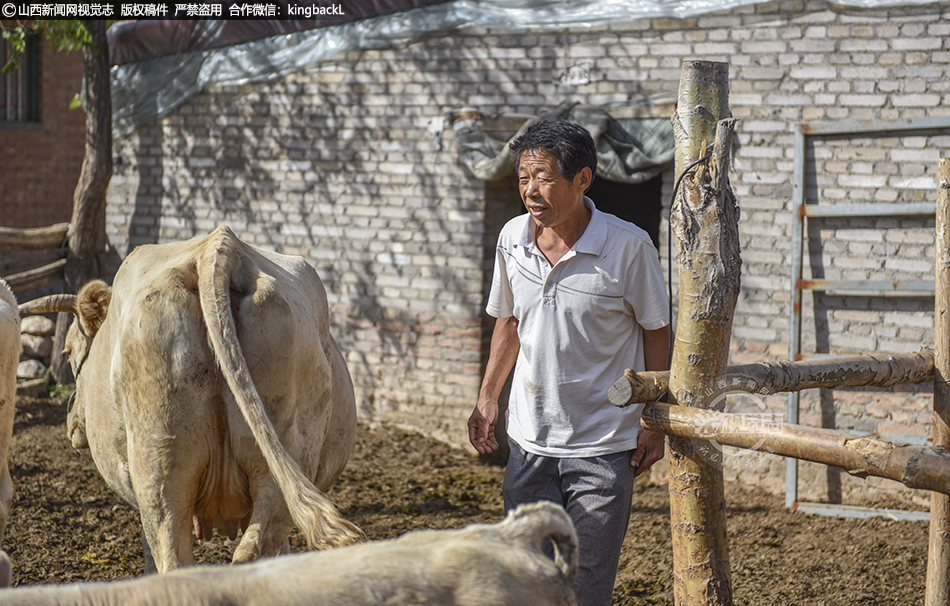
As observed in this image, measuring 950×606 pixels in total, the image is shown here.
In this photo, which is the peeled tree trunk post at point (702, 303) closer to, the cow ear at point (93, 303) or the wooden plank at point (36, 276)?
the cow ear at point (93, 303)

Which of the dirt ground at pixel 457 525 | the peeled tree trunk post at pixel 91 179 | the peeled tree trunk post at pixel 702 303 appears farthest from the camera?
the peeled tree trunk post at pixel 91 179

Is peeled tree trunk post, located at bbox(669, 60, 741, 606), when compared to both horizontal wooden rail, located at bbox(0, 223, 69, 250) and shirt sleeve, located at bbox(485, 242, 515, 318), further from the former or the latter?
horizontal wooden rail, located at bbox(0, 223, 69, 250)

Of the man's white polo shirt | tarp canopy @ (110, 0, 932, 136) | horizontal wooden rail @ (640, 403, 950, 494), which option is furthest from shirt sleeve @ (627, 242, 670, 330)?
tarp canopy @ (110, 0, 932, 136)

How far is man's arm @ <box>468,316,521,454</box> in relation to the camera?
3.29 metres

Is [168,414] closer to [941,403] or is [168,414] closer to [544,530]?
[544,530]

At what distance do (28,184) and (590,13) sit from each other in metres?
9.62

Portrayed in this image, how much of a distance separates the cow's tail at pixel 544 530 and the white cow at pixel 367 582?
34 mm

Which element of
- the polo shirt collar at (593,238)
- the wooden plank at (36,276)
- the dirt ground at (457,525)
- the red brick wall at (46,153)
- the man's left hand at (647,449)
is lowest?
the dirt ground at (457,525)

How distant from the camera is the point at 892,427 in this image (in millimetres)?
5613

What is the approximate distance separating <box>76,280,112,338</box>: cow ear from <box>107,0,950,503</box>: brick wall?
3.40m

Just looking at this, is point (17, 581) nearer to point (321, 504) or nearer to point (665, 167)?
point (321, 504)

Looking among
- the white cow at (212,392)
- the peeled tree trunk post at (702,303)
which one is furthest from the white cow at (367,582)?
→ the white cow at (212,392)

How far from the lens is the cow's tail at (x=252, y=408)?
2.30m

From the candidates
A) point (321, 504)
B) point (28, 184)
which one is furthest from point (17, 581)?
point (28, 184)
